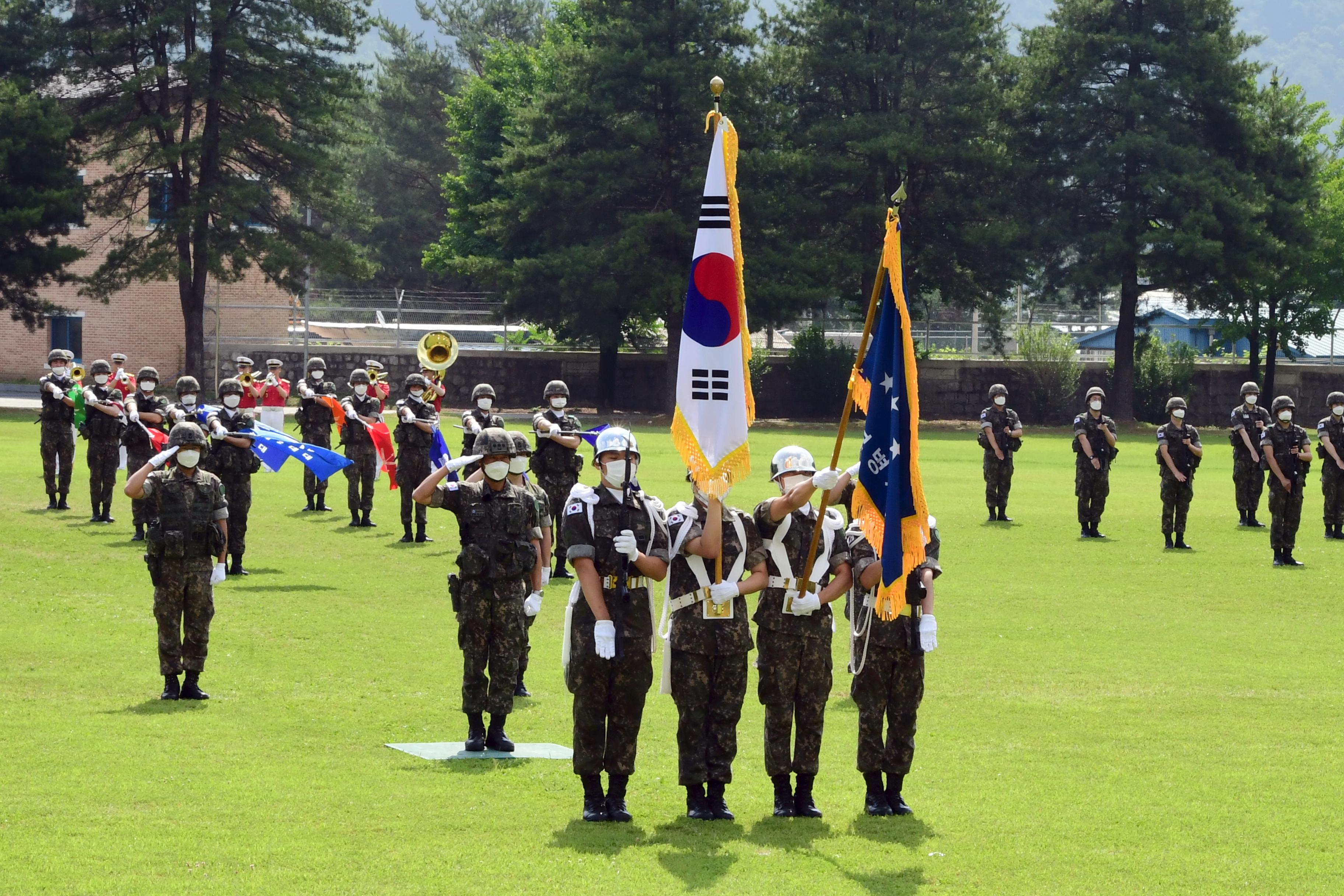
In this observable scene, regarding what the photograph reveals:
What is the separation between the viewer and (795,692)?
8938mm

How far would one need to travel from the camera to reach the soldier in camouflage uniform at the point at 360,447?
22875 mm

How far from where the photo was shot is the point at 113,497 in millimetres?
25016

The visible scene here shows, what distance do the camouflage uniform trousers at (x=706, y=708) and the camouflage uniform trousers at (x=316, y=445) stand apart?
1614cm

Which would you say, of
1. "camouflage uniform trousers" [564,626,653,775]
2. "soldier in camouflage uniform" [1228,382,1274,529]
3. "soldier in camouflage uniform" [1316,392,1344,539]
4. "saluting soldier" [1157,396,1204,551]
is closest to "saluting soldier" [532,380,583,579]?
"saluting soldier" [1157,396,1204,551]

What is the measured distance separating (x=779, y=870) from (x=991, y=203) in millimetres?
46191

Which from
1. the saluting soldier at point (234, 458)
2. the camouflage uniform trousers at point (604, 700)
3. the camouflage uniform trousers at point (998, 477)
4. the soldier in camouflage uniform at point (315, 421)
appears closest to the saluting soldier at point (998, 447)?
the camouflage uniform trousers at point (998, 477)

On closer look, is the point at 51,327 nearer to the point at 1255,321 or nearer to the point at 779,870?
the point at 1255,321

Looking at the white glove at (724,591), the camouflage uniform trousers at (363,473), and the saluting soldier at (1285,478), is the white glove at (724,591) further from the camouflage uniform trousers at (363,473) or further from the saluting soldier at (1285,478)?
the camouflage uniform trousers at (363,473)

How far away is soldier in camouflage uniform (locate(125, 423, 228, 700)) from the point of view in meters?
11.7

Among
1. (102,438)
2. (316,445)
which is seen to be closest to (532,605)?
(102,438)

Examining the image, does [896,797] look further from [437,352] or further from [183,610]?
[437,352]

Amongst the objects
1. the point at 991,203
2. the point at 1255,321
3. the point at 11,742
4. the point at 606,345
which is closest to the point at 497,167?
the point at 606,345

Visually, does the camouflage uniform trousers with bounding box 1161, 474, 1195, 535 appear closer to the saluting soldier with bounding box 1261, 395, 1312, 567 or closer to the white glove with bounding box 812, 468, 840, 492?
the saluting soldier with bounding box 1261, 395, 1312, 567

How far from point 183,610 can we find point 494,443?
3.15 m
